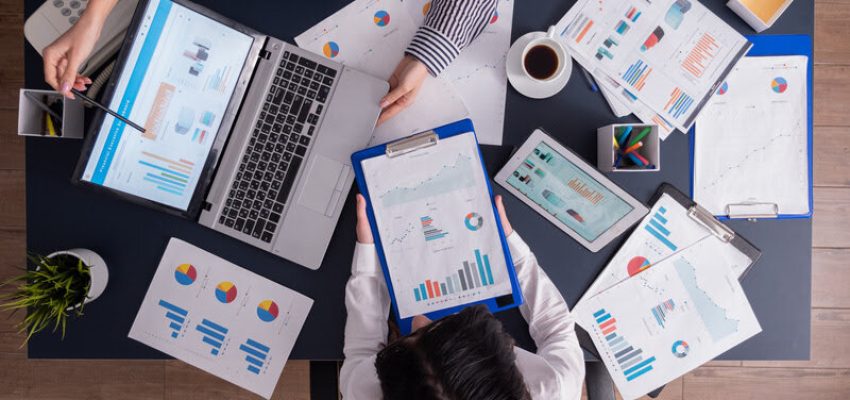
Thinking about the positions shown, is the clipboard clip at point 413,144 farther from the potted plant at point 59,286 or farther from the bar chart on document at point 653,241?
the potted plant at point 59,286

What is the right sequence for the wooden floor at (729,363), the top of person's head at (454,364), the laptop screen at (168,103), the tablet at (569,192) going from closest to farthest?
1. the top of person's head at (454,364)
2. the laptop screen at (168,103)
3. the tablet at (569,192)
4. the wooden floor at (729,363)

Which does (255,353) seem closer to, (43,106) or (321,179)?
(321,179)

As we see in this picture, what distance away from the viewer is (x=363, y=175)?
3.18 feet

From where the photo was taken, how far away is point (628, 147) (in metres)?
0.97

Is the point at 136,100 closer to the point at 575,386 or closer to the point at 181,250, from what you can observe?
the point at 181,250

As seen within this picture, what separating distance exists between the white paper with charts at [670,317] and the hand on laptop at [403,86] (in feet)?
1.75

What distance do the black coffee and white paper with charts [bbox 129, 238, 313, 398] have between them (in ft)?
2.04

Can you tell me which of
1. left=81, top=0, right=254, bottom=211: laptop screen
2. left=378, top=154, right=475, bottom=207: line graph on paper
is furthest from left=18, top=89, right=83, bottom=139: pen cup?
left=378, top=154, right=475, bottom=207: line graph on paper

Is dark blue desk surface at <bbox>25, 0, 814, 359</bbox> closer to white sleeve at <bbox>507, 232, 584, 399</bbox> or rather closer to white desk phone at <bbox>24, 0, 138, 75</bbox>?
white sleeve at <bbox>507, 232, 584, 399</bbox>

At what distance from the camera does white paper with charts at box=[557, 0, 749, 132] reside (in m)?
1.00

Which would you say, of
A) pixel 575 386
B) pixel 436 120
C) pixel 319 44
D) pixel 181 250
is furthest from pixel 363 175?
pixel 575 386

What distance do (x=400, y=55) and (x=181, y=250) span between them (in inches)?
A: 22.9

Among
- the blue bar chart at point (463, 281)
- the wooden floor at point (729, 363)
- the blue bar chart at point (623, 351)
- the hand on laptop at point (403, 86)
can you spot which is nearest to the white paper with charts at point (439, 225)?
the blue bar chart at point (463, 281)

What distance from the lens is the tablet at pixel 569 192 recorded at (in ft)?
3.25
